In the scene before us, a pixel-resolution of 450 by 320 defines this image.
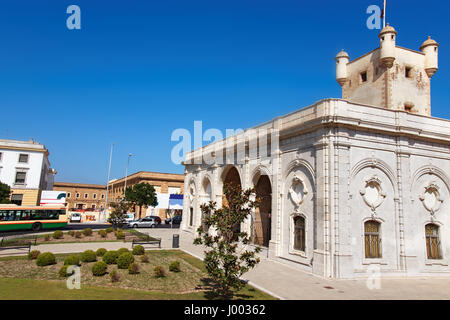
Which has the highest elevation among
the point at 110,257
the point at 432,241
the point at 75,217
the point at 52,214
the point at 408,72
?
the point at 408,72

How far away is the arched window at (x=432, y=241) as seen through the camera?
781 inches

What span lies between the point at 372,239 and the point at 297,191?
204 inches

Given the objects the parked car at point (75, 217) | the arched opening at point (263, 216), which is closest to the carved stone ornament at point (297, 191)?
the arched opening at point (263, 216)

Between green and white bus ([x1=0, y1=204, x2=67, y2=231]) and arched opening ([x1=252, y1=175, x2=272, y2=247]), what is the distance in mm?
25498

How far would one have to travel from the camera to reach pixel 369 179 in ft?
60.6

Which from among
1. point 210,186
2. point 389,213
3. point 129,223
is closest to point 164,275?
point 389,213

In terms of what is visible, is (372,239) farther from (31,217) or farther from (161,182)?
(161,182)

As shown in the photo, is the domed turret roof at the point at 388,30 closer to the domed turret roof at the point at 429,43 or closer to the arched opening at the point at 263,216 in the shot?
the domed turret roof at the point at 429,43

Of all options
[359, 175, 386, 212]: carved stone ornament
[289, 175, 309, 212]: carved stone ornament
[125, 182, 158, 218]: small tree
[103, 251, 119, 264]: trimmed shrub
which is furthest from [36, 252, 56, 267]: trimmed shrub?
[125, 182, 158, 218]: small tree

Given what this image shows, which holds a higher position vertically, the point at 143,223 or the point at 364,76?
the point at 364,76

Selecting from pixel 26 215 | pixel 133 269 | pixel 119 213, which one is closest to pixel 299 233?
pixel 133 269

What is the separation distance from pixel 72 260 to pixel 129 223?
27445 mm

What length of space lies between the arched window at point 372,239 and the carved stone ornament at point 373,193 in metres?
0.99

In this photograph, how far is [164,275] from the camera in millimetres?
16047
